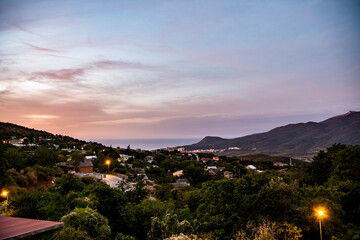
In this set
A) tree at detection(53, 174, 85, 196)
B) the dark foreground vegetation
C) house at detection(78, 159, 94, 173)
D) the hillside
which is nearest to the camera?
the dark foreground vegetation

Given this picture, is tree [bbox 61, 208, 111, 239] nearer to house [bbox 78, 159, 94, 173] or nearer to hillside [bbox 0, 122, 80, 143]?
house [bbox 78, 159, 94, 173]

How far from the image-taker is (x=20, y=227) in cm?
525

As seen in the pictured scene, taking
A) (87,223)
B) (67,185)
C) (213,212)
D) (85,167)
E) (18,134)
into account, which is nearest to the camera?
(87,223)

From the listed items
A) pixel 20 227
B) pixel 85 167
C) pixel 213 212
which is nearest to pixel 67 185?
pixel 213 212

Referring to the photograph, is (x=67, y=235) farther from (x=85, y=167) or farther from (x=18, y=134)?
(x=18, y=134)

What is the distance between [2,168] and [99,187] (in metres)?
11.8

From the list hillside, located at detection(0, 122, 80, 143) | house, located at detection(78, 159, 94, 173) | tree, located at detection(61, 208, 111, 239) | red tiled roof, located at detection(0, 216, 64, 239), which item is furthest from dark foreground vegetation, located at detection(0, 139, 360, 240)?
hillside, located at detection(0, 122, 80, 143)

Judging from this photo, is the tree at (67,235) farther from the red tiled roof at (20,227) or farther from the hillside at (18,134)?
the hillside at (18,134)

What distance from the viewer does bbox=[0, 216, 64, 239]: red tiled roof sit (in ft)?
15.7

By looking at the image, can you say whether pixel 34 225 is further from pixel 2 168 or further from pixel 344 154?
pixel 344 154

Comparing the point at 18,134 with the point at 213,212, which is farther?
the point at 18,134

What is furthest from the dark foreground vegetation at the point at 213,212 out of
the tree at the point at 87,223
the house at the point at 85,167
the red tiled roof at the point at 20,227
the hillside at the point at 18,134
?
the hillside at the point at 18,134

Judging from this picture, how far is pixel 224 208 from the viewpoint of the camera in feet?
42.5

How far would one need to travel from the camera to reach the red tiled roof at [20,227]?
4.79m
